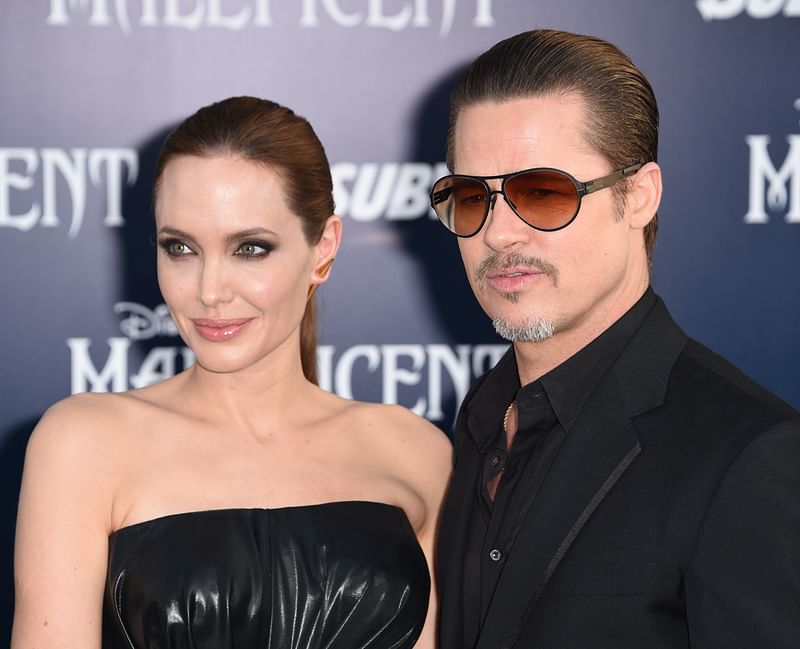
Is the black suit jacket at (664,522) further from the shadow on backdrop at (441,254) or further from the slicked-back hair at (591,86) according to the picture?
the shadow on backdrop at (441,254)

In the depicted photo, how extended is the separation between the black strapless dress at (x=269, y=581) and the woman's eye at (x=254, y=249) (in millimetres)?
574

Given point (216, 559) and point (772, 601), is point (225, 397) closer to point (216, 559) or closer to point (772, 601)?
point (216, 559)

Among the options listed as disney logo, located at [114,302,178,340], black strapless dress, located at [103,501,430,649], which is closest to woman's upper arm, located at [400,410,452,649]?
black strapless dress, located at [103,501,430,649]

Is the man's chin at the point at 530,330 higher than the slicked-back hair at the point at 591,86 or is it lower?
lower

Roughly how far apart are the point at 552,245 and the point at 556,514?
20.7 inches

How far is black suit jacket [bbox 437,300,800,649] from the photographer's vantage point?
179 cm

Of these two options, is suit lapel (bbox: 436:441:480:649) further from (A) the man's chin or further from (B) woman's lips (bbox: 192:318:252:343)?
(B) woman's lips (bbox: 192:318:252:343)

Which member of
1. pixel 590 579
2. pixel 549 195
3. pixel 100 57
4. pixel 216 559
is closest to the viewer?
pixel 590 579

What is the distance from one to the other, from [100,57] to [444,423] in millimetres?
1654

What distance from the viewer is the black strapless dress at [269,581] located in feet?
7.66

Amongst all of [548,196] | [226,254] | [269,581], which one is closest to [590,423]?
[548,196]

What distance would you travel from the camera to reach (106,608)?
7.82ft

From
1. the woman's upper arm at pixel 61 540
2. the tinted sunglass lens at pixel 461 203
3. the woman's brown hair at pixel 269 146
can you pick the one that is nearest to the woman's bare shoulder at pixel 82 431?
the woman's upper arm at pixel 61 540

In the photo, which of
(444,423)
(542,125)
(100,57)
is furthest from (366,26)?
(542,125)
